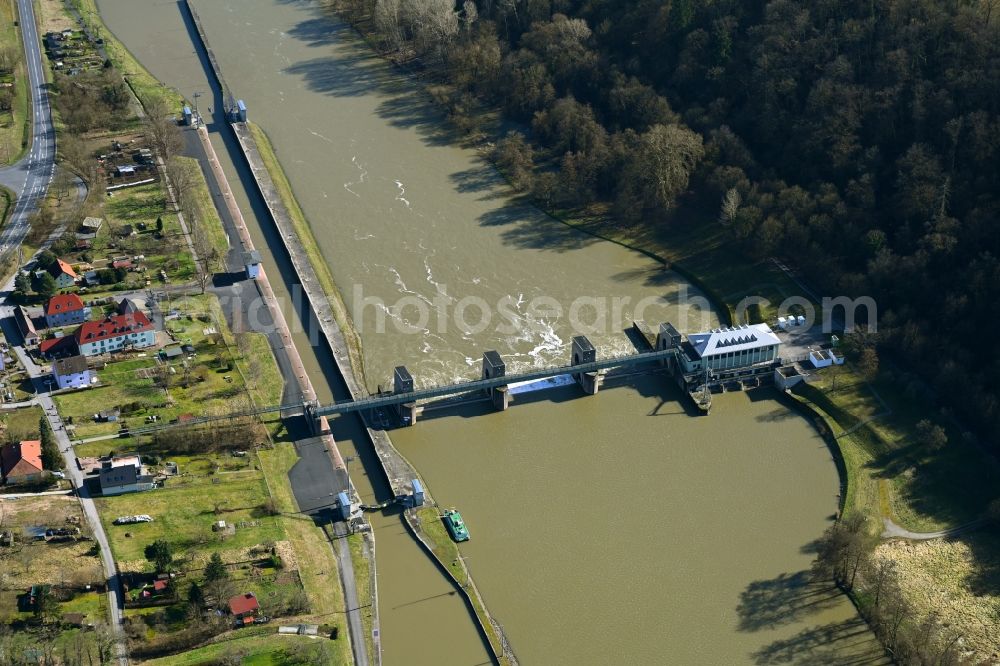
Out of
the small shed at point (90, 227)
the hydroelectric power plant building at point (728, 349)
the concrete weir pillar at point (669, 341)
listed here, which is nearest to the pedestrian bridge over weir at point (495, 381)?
the concrete weir pillar at point (669, 341)

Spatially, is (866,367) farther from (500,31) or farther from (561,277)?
(500,31)

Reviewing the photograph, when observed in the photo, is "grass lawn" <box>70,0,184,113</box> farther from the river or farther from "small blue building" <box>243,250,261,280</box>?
"small blue building" <box>243,250,261,280</box>

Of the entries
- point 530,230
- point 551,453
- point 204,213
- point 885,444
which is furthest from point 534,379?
point 204,213

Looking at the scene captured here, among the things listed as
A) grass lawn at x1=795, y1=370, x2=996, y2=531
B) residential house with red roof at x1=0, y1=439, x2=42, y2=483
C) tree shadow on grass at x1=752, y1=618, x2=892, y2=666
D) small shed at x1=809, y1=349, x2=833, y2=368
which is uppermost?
small shed at x1=809, y1=349, x2=833, y2=368

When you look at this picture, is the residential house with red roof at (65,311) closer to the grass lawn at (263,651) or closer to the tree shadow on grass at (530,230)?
the grass lawn at (263,651)

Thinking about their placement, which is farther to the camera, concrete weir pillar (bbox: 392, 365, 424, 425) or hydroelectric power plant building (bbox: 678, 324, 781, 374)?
hydroelectric power plant building (bbox: 678, 324, 781, 374)

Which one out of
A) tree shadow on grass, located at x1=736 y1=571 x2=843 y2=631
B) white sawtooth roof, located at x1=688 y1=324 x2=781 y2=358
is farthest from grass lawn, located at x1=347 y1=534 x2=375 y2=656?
white sawtooth roof, located at x1=688 y1=324 x2=781 y2=358

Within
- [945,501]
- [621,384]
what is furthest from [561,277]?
[945,501]
